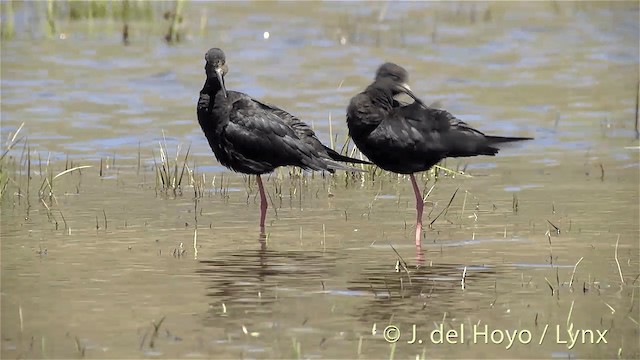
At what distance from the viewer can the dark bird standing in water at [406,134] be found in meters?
9.99

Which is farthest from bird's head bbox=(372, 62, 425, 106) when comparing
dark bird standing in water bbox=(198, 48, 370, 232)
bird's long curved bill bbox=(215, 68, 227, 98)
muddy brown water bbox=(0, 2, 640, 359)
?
bird's long curved bill bbox=(215, 68, 227, 98)

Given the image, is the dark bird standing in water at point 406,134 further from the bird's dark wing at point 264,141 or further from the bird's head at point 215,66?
the bird's head at point 215,66

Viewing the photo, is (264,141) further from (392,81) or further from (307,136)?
(392,81)

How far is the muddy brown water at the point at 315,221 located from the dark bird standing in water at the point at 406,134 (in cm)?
49

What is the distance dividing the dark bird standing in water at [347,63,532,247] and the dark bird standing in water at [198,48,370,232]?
603 mm

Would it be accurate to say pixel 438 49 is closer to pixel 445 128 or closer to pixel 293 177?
pixel 293 177

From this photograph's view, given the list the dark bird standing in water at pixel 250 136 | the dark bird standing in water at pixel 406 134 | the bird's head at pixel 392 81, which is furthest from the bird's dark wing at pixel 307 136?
the bird's head at pixel 392 81

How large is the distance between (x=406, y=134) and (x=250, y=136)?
123 cm

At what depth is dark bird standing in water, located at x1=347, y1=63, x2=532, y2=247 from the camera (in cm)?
999

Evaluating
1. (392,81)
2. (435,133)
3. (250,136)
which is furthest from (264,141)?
(435,133)

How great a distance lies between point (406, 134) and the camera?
9984mm

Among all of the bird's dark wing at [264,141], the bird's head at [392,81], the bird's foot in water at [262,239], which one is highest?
the bird's head at [392,81]

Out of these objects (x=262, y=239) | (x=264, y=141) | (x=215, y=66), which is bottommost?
(x=262, y=239)

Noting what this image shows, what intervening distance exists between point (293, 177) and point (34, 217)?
2.53 metres
